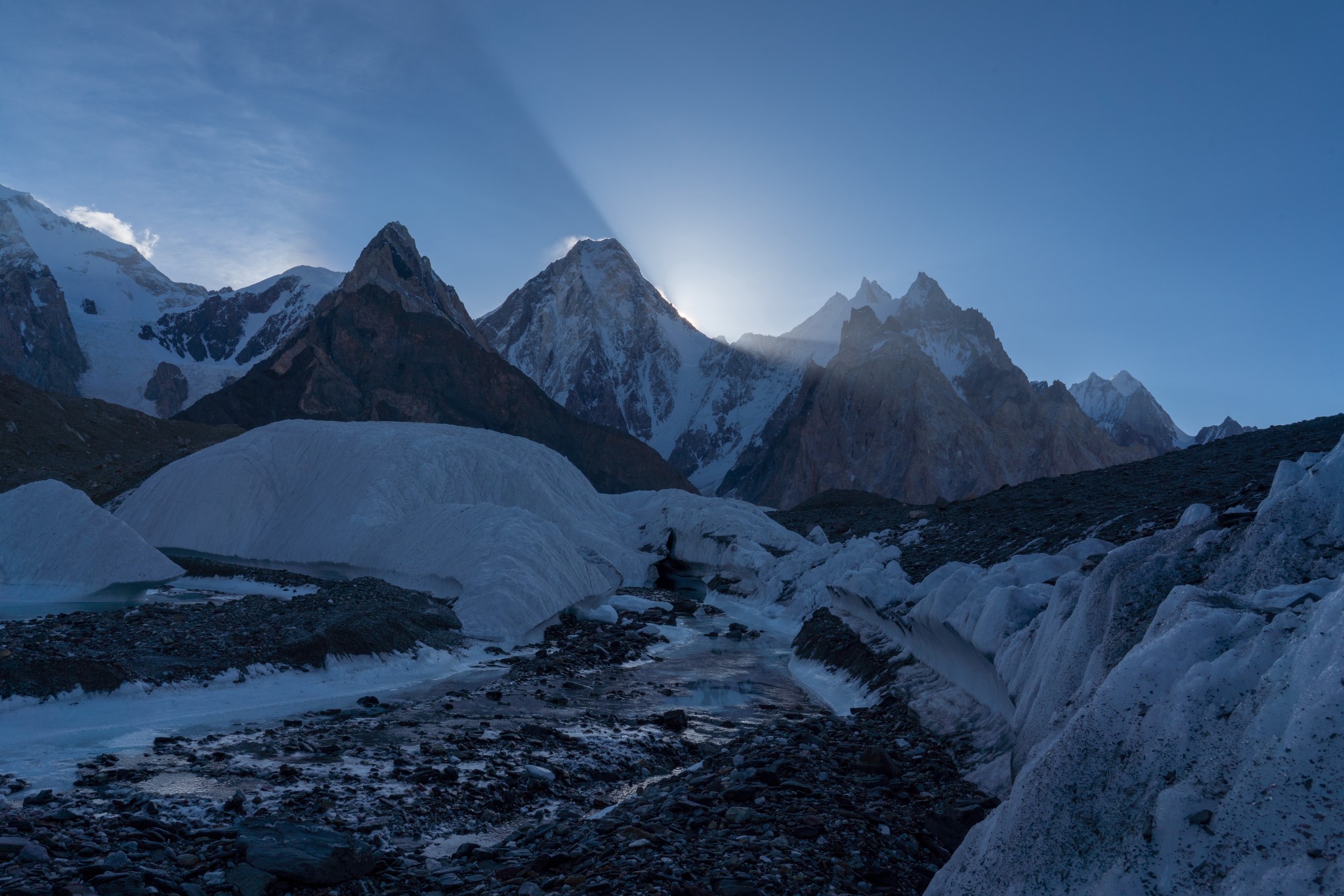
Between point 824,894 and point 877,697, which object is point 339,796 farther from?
point 877,697

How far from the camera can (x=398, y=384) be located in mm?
112625

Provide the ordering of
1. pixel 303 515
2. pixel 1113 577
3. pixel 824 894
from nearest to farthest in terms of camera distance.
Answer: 1. pixel 824 894
2. pixel 1113 577
3. pixel 303 515

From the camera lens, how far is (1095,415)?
Answer: 198 meters

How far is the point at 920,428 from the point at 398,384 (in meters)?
79.4

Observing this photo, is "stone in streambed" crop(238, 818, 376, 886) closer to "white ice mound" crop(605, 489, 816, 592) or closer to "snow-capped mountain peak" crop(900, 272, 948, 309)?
"white ice mound" crop(605, 489, 816, 592)

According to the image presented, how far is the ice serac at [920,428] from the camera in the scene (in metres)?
128

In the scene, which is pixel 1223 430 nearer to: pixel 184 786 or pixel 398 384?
pixel 398 384

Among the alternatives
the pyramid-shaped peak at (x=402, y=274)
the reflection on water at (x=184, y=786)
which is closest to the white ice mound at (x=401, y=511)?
the reflection on water at (x=184, y=786)

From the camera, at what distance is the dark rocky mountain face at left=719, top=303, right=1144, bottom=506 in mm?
128250

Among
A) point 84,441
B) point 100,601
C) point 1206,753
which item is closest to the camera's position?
point 1206,753

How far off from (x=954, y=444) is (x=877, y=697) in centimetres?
12165

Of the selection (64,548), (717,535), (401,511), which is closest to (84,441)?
(401,511)

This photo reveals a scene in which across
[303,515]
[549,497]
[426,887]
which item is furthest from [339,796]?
[549,497]

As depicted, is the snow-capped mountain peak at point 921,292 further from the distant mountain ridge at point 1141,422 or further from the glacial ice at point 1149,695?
the glacial ice at point 1149,695
